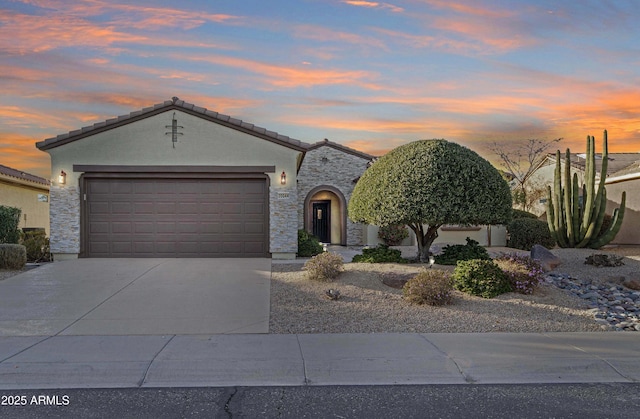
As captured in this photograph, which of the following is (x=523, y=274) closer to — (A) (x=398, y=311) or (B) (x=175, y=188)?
(A) (x=398, y=311)

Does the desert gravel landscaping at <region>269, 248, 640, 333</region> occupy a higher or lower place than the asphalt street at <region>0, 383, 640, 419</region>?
higher

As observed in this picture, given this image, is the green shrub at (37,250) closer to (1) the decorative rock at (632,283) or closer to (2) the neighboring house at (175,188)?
(2) the neighboring house at (175,188)

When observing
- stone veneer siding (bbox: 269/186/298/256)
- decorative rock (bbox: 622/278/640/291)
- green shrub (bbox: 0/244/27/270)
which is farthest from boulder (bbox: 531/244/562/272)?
green shrub (bbox: 0/244/27/270)

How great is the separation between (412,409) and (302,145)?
12.1 m

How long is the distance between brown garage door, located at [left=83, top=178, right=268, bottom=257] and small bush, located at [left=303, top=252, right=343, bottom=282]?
5033 mm

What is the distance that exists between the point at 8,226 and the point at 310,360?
13266 millimetres

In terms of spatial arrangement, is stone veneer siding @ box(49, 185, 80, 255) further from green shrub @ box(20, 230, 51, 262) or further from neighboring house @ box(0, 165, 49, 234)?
neighboring house @ box(0, 165, 49, 234)

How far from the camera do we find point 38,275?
13617 mm

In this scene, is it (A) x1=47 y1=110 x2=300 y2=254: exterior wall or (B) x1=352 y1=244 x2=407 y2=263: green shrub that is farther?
(A) x1=47 y1=110 x2=300 y2=254: exterior wall

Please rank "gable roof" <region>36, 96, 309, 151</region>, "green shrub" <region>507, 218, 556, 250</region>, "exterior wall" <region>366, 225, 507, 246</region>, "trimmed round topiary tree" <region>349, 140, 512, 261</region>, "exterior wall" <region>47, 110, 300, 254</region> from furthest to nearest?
"exterior wall" <region>366, 225, 507, 246</region>
"green shrub" <region>507, 218, 556, 250</region>
"exterior wall" <region>47, 110, 300, 254</region>
"gable roof" <region>36, 96, 309, 151</region>
"trimmed round topiary tree" <region>349, 140, 512, 261</region>

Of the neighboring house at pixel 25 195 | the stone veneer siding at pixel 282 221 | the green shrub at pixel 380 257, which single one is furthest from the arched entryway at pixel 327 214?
the neighboring house at pixel 25 195

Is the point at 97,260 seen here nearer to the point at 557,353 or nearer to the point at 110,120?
the point at 110,120

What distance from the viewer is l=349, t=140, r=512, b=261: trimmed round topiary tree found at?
12.4 m

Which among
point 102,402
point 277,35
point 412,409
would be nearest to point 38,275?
point 277,35
